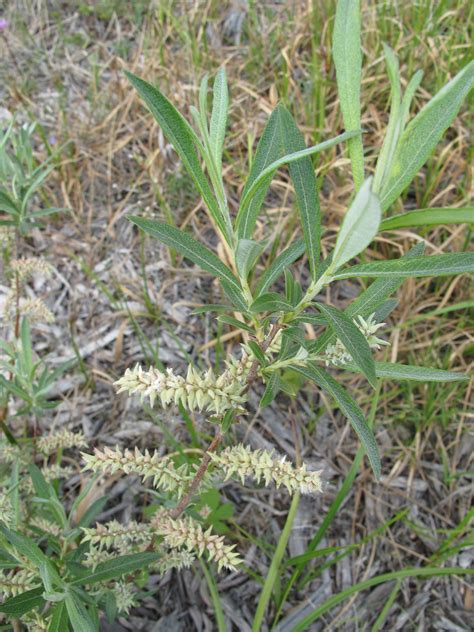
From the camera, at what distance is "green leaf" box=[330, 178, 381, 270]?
2.03 ft

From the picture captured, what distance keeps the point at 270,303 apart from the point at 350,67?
13.6 inches

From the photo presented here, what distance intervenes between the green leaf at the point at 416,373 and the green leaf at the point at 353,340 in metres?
0.14

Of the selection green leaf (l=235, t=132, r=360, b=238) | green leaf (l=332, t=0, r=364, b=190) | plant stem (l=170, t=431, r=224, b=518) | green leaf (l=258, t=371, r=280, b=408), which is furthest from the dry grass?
green leaf (l=332, t=0, r=364, b=190)

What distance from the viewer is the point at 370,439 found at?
0.88 metres

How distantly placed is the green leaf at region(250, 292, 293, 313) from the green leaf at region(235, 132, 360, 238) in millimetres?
109

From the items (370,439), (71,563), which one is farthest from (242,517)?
(370,439)

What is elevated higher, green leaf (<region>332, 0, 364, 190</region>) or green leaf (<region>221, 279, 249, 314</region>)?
green leaf (<region>332, 0, 364, 190</region>)

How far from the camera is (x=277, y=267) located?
3.30 feet

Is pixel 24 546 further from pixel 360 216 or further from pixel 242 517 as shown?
pixel 242 517

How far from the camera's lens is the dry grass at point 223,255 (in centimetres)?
189

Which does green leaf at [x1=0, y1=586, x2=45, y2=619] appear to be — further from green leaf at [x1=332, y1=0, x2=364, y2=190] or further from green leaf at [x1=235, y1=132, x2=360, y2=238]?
green leaf at [x1=332, y1=0, x2=364, y2=190]

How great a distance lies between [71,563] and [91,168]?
1.96 metres

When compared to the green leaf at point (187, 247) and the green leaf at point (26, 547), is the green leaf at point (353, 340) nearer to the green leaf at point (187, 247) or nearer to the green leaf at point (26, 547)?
the green leaf at point (187, 247)

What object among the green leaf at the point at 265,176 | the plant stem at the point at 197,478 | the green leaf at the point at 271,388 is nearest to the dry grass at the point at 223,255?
the plant stem at the point at 197,478
